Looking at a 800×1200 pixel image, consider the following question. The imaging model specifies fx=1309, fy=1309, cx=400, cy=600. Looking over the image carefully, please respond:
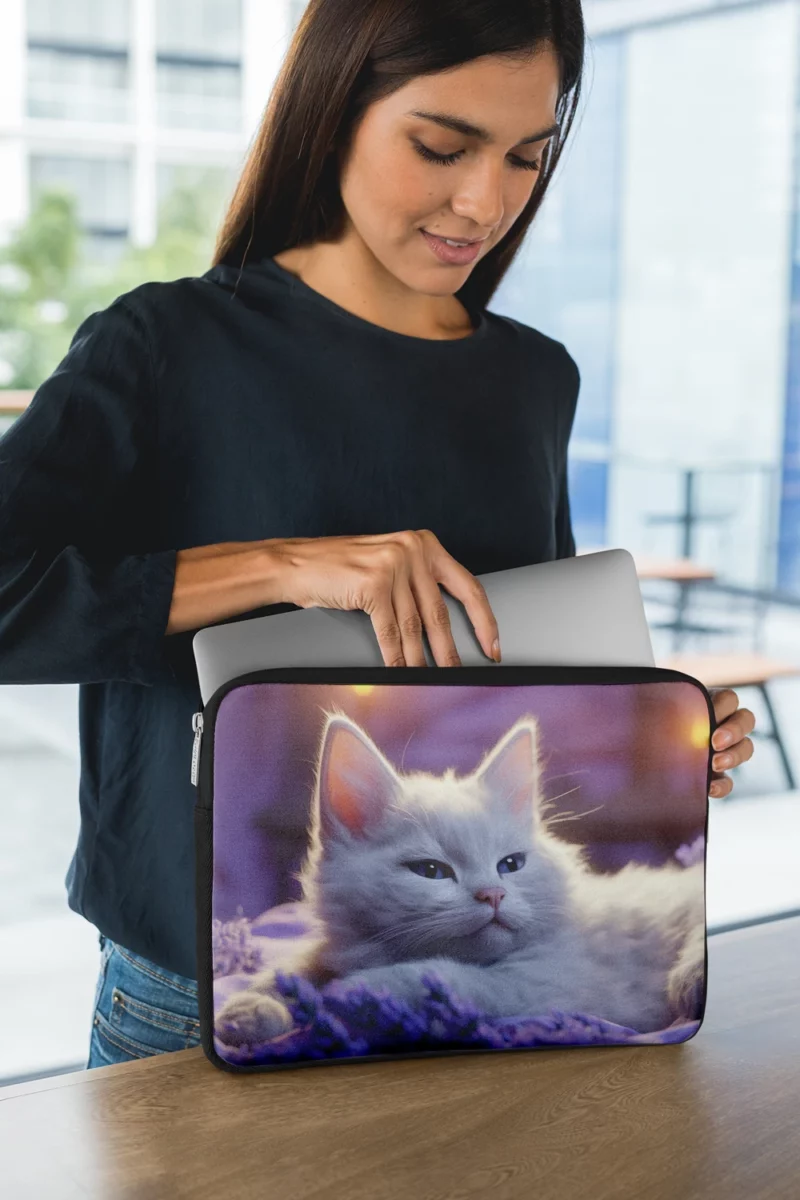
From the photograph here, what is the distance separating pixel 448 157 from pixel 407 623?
1.07ft

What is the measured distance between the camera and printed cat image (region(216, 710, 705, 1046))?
65 cm

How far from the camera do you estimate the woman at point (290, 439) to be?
732 millimetres

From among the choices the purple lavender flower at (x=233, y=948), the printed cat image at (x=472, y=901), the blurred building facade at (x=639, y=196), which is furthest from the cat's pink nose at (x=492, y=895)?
the blurred building facade at (x=639, y=196)

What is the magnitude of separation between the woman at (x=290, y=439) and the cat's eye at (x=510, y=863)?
0.11m

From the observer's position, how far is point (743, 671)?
3537mm

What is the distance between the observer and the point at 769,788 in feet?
11.9

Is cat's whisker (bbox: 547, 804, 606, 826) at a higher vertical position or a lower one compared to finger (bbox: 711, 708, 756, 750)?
lower

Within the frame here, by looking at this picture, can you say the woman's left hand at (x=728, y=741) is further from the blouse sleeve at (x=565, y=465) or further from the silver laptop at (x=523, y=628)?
the blouse sleeve at (x=565, y=465)

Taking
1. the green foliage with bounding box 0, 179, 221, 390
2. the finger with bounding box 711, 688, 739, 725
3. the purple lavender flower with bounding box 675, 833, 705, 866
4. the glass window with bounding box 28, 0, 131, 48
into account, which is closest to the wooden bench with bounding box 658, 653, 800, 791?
the green foliage with bounding box 0, 179, 221, 390

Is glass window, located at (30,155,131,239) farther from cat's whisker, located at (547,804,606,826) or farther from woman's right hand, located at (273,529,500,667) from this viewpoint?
cat's whisker, located at (547,804,606,826)

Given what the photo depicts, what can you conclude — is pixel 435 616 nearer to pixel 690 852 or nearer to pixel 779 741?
pixel 690 852

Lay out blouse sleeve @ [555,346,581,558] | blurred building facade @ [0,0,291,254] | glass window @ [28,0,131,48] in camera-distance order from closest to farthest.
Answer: blouse sleeve @ [555,346,581,558], blurred building facade @ [0,0,291,254], glass window @ [28,0,131,48]

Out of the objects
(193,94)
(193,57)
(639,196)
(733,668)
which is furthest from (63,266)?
(733,668)

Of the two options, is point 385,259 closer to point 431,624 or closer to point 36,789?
point 431,624
